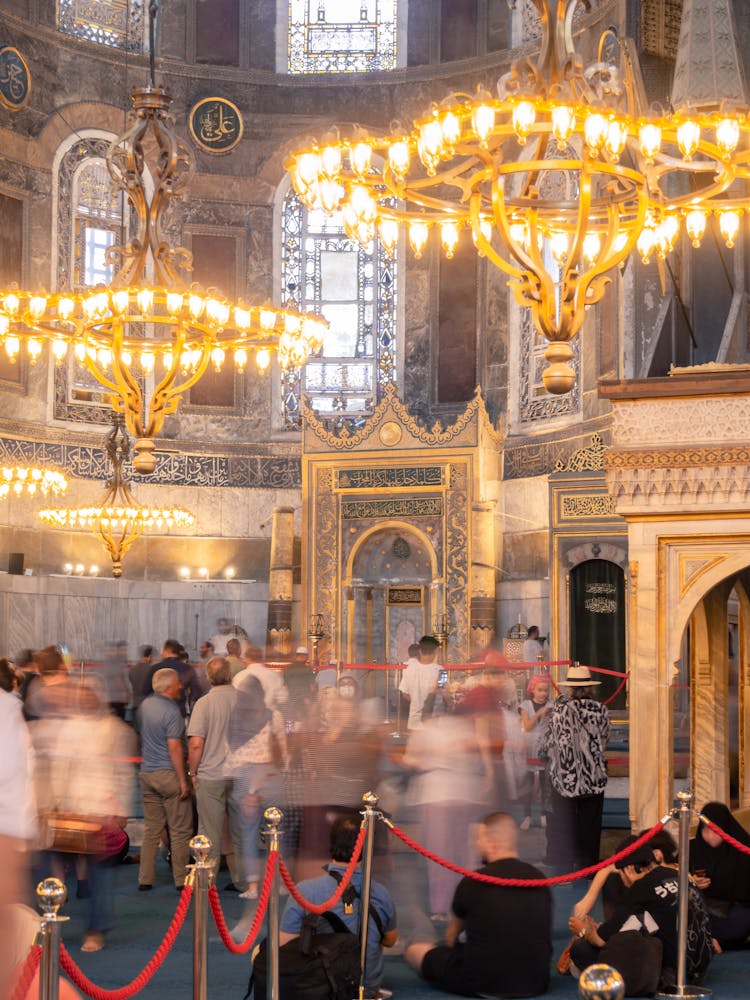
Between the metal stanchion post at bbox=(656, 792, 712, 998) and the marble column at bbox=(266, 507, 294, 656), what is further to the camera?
the marble column at bbox=(266, 507, 294, 656)

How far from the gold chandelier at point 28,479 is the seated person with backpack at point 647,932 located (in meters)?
11.4

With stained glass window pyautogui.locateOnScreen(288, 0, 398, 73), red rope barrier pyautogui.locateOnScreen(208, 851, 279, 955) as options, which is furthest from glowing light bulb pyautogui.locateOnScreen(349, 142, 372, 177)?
stained glass window pyautogui.locateOnScreen(288, 0, 398, 73)

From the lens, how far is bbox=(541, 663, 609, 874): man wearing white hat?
23.7ft

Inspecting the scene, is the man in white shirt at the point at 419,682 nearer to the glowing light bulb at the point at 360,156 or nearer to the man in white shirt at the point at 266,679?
the man in white shirt at the point at 266,679

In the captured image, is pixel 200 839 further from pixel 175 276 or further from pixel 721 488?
pixel 175 276

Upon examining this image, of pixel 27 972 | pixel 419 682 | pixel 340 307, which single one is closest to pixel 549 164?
pixel 27 972

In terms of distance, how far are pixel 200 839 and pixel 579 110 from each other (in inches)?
150

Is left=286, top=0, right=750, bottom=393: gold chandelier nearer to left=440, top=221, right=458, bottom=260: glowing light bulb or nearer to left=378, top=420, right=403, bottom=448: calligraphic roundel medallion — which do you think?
left=440, top=221, right=458, bottom=260: glowing light bulb

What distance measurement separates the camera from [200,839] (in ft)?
13.0

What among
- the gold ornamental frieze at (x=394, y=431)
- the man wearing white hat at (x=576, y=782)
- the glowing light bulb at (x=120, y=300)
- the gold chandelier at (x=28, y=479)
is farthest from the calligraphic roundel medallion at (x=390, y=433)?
the man wearing white hat at (x=576, y=782)

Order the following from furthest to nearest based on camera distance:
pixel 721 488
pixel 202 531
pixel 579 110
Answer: pixel 202 531
pixel 721 488
pixel 579 110

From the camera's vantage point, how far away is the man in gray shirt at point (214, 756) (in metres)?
6.61

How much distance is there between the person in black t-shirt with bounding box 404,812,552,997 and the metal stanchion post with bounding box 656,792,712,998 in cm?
46

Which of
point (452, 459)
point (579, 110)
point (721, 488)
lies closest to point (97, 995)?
point (579, 110)
